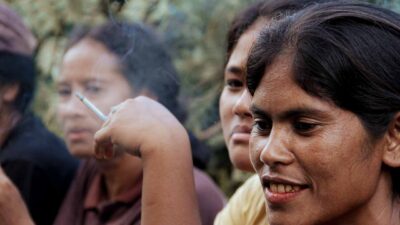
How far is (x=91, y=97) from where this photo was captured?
2957 mm

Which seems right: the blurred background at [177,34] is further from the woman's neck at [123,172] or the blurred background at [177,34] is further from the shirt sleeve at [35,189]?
the shirt sleeve at [35,189]

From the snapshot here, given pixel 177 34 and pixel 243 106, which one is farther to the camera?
pixel 177 34

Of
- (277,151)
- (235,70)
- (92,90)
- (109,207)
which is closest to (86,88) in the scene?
(92,90)

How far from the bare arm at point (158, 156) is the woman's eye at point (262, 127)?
307 mm

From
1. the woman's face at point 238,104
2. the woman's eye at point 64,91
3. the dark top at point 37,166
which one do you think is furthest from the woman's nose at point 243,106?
the dark top at point 37,166

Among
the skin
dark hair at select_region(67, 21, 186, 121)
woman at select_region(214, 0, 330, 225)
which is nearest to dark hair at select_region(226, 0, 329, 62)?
woman at select_region(214, 0, 330, 225)

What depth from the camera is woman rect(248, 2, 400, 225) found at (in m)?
1.98

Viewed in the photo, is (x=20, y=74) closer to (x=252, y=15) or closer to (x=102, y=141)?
(x=252, y=15)

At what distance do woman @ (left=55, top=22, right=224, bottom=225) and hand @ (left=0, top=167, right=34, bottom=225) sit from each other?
0.34 metres

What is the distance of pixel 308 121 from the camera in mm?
1999

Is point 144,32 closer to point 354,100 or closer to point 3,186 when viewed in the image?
point 3,186

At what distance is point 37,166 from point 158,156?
3.83ft

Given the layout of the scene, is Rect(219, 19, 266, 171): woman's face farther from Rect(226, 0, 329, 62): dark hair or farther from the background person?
the background person

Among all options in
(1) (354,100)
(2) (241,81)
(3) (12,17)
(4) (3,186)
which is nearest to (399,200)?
(1) (354,100)
